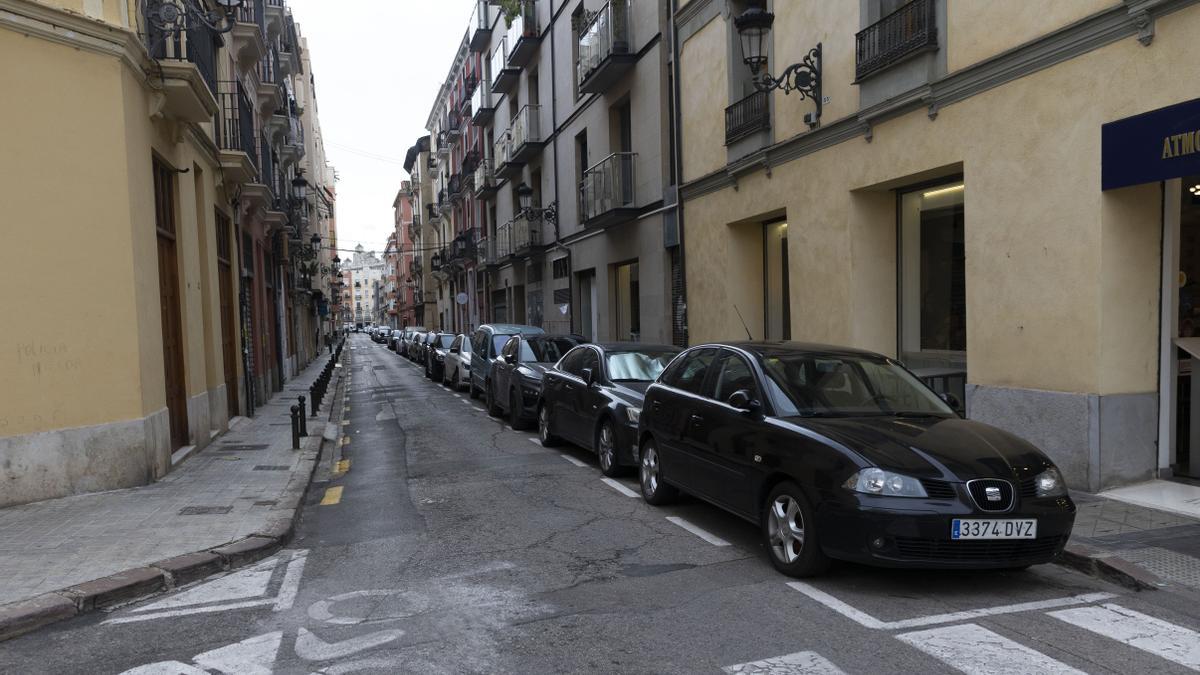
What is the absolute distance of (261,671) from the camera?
162 inches

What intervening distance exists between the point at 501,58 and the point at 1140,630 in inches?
1122

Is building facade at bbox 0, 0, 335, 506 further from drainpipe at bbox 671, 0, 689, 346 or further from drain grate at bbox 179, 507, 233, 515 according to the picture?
drainpipe at bbox 671, 0, 689, 346

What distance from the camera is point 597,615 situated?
4.79 meters

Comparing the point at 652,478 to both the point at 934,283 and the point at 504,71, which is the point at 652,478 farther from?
the point at 504,71

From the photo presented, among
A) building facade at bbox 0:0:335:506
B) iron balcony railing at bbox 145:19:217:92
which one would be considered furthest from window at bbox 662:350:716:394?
iron balcony railing at bbox 145:19:217:92

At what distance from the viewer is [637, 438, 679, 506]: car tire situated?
24.6 feet

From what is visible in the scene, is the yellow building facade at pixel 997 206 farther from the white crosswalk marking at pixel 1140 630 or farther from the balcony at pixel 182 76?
the balcony at pixel 182 76

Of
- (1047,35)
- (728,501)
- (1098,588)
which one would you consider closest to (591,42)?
(1047,35)

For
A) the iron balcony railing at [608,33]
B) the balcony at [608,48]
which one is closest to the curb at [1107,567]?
the balcony at [608,48]

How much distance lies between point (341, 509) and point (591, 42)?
14.4 metres

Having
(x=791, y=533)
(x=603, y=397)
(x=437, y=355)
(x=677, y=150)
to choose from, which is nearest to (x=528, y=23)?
(x=437, y=355)

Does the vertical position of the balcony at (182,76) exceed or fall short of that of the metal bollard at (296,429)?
it exceeds it

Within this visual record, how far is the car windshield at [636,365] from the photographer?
9.88 m

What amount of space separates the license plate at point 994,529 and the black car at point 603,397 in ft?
13.6
